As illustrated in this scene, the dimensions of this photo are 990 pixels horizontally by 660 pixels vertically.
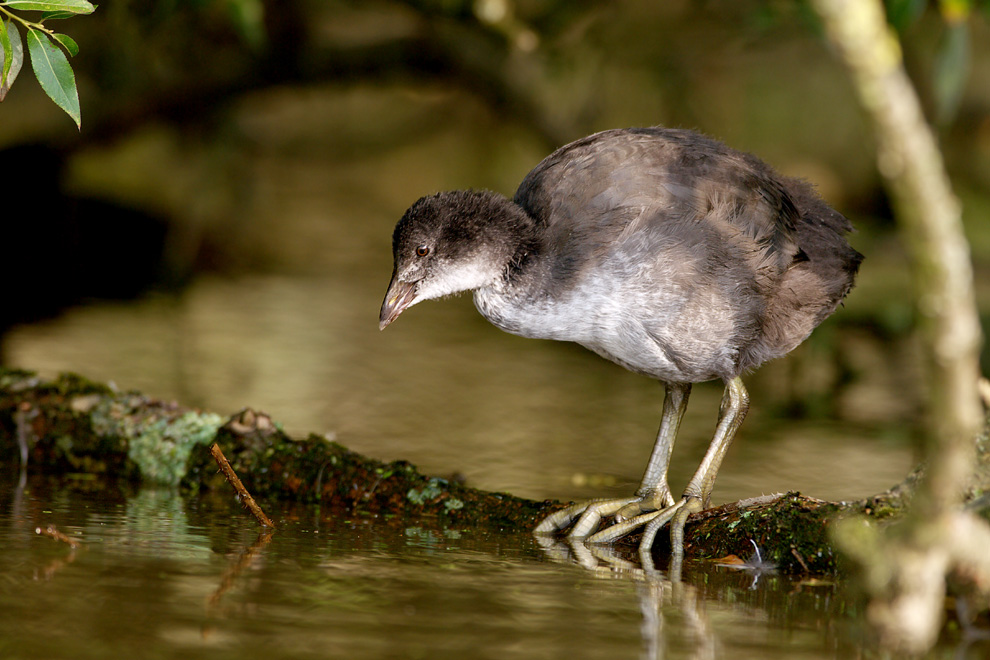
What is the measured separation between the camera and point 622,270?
4.33 metres

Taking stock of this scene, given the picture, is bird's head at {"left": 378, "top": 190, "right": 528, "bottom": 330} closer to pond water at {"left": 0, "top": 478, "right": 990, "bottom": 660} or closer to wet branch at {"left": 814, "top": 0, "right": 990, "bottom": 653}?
pond water at {"left": 0, "top": 478, "right": 990, "bottom": 660}

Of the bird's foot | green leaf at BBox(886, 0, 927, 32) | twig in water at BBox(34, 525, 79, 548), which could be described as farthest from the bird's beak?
green leaf at BBox(886, 0, 927, 32)

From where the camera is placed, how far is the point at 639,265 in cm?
433

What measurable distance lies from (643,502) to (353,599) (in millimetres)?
1714

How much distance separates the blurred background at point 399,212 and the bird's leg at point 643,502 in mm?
542

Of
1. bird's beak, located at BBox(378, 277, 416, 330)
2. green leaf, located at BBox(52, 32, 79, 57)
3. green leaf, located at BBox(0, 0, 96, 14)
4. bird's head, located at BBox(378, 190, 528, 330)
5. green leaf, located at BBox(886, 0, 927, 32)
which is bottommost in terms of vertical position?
bird's beak, located at BBox(378, 277, 416, 330)

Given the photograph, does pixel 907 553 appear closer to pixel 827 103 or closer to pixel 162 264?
pixel 162 264

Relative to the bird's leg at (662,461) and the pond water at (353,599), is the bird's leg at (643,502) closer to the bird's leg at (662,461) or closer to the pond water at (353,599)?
the bird's leg at (662,461)

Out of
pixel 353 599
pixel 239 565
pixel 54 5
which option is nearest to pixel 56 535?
pixel 239 565

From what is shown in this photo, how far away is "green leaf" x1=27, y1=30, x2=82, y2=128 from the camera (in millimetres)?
3180

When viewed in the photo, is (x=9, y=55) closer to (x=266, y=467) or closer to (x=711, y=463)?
(x=266, y=467)

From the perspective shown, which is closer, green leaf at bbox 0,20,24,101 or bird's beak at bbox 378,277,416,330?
green leaf at bbox 0,20,24,101

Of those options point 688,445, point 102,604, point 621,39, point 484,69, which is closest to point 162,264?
point 484,69

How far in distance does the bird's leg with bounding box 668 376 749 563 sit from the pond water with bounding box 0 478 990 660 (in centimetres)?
33
